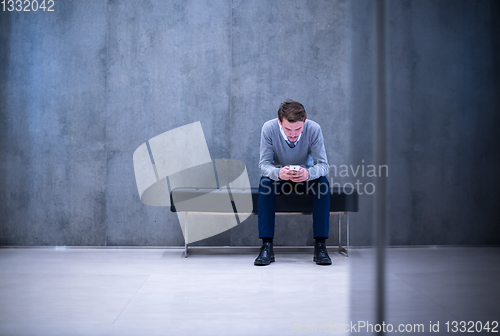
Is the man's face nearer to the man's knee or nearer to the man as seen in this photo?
the man

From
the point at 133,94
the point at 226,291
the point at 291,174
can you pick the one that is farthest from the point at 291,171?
the point at 133,94

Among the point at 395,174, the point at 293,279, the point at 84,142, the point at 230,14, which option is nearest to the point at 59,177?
the point at 84,142

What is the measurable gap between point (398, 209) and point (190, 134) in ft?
7.66

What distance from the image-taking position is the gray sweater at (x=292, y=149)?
2432 millimetres

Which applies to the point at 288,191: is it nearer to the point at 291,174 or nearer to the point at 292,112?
the point at 291,174

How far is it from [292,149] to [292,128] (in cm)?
16

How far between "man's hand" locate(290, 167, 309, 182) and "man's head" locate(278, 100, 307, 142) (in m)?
0.23

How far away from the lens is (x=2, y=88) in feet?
9.45

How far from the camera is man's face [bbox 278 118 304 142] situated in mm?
2344

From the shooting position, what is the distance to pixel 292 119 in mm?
2330

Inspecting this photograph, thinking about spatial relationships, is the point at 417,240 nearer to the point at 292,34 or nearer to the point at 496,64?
the point at 496,64

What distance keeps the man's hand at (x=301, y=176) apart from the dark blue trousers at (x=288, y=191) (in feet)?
0.27

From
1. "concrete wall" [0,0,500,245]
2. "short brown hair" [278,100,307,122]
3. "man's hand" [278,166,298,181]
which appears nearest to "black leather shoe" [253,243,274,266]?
"man's hand" [278,166,298,181]

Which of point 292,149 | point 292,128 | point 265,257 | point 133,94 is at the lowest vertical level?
point 265,257
